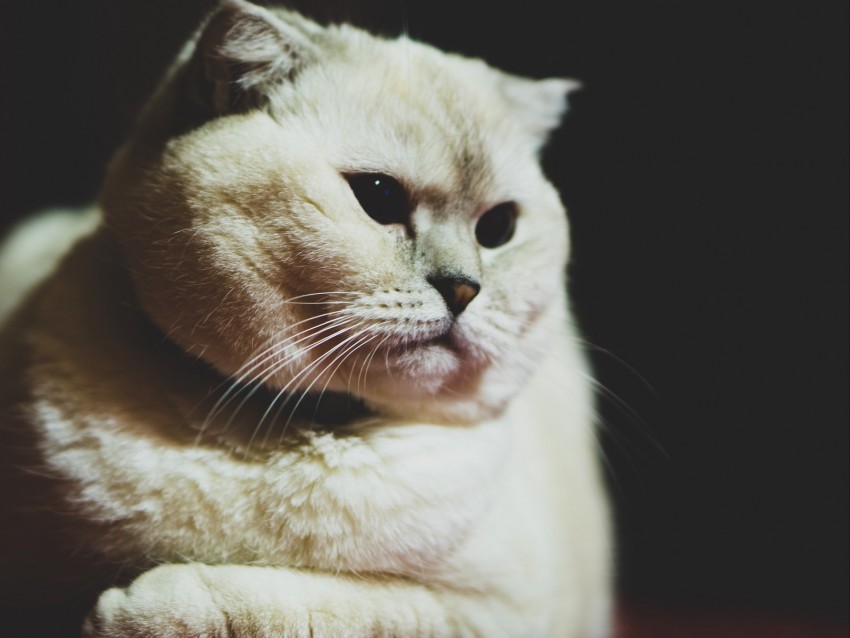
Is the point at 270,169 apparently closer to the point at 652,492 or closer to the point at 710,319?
the point at 710,319

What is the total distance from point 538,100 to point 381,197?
412mm

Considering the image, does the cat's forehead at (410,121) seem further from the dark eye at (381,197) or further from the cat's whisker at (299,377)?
the cat's whisker at (299,377)

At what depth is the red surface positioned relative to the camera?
1354 millimetres

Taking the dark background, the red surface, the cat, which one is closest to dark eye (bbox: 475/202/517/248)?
the cat

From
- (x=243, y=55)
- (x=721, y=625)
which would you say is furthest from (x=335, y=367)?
(x=721, y=625)

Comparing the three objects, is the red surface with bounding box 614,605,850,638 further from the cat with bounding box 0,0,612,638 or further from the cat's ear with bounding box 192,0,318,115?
the cat's ear with bounding box 192,0,318,115

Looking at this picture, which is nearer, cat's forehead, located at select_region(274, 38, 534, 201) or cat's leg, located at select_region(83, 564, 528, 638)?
cat's leg, located at select_region(83, 564, 528, 638)

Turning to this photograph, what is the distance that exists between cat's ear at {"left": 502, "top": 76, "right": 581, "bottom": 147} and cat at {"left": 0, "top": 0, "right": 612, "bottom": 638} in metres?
0.14

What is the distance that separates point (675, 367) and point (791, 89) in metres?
0.59

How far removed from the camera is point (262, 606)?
820 millimetres

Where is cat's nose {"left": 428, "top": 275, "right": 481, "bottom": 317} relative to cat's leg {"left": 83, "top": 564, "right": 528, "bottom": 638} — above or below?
above

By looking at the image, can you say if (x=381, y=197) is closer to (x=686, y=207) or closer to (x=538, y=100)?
(x=538, y=100)

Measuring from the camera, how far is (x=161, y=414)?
91cm

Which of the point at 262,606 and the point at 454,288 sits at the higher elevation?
the point at 454,288
